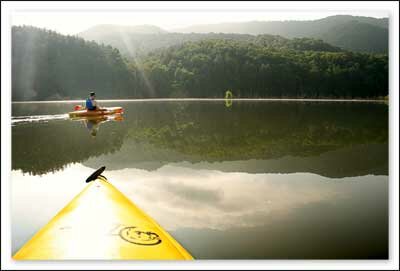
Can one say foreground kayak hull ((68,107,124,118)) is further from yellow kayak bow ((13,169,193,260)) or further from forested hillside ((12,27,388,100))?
yellow kayak bow ((13,169,193,260))

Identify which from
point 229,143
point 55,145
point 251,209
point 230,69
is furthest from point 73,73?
point 251,209

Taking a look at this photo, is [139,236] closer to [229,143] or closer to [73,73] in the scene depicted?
[229,143]

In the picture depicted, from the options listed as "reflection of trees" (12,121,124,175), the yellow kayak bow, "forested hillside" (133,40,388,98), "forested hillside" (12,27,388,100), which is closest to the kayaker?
"forested hillside" (12,27,388,100)

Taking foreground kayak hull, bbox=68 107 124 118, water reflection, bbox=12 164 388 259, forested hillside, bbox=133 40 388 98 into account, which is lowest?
foreground kayak hull, bbox=68 107 124 118

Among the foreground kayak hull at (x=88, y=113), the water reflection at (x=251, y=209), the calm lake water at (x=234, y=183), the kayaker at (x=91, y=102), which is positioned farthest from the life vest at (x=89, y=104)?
the water reflection at (x=251, y=209)

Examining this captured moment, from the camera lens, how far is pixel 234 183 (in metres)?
5.47

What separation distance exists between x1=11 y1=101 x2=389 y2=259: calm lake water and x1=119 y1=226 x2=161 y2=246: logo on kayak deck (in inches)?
14.3

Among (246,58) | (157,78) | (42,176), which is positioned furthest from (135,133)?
(42,176)

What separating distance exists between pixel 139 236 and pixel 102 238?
29 cm

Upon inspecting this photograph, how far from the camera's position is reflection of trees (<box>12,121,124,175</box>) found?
18.4ft

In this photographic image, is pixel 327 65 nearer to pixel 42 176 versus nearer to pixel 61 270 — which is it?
pixel 42 176

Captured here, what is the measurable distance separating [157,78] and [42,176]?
264 inches

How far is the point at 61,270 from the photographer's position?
2.94 metres

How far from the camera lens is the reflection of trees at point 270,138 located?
21.4ft
